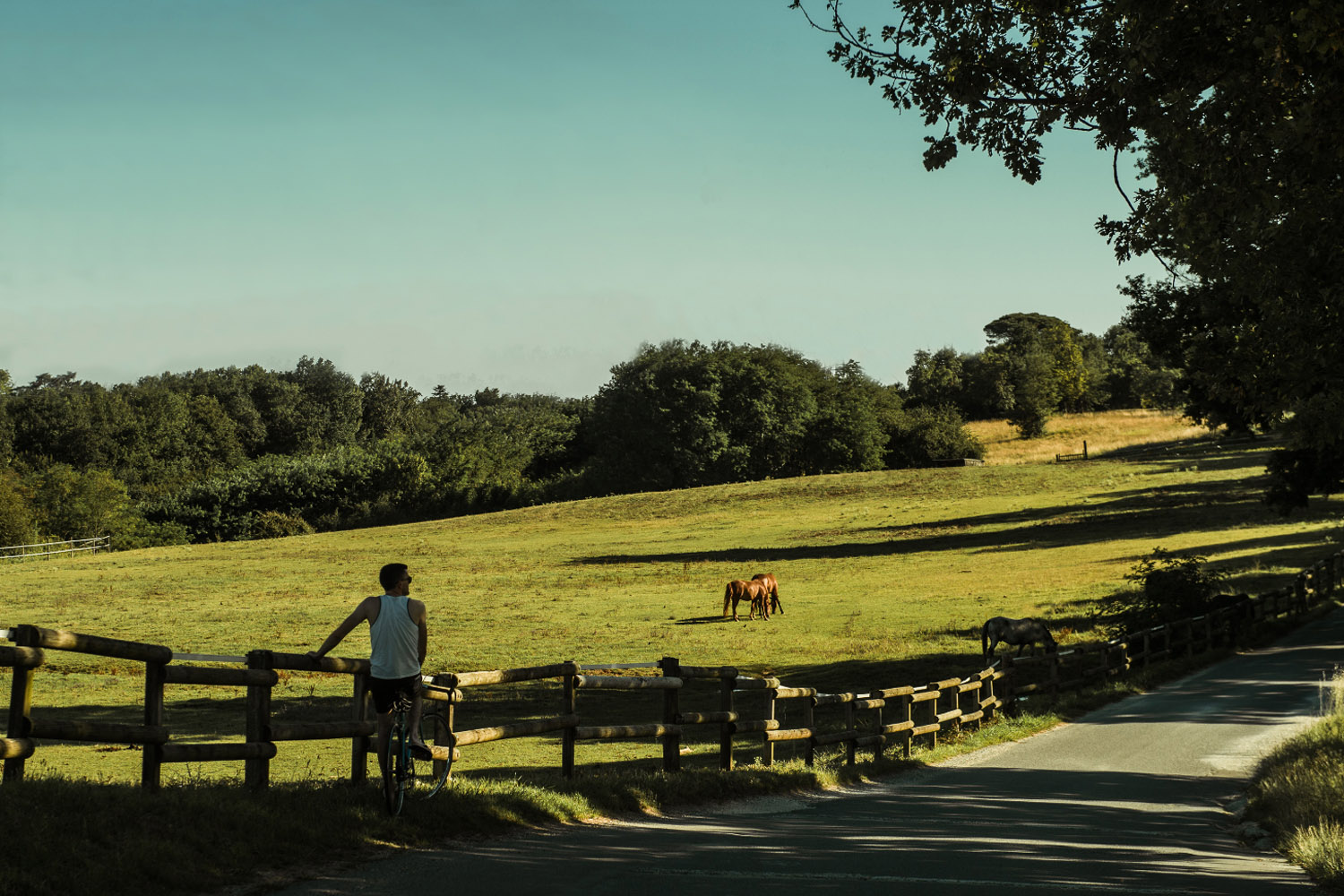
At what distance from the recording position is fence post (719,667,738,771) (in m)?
13.1

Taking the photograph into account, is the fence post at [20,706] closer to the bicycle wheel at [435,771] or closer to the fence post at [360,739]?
the fence post at [360,739]

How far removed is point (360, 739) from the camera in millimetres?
9469

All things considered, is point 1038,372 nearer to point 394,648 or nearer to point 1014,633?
point 1014,633

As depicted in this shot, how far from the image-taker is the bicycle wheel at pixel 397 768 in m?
8.70

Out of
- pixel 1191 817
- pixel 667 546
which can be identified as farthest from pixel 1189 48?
pixel 667 546

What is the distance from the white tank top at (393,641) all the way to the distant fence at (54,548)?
239ft

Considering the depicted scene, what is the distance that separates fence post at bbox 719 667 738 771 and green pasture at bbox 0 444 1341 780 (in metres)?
4.20

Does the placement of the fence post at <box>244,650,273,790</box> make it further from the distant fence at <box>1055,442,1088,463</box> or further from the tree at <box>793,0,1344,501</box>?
the distant fence at <box>1055,442,1088,463</box>

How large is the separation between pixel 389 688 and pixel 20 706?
98.5 inches

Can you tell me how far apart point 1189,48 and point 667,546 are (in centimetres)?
5478

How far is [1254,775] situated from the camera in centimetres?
1438

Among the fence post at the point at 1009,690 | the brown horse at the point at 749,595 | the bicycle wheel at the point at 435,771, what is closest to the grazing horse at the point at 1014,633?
the fence post at the point at 1009,690

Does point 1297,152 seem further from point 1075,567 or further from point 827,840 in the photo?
point 1075,567

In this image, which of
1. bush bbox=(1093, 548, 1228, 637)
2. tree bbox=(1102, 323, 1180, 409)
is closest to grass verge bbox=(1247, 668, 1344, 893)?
bush bbox=(1093, 548, 1228, 637)
